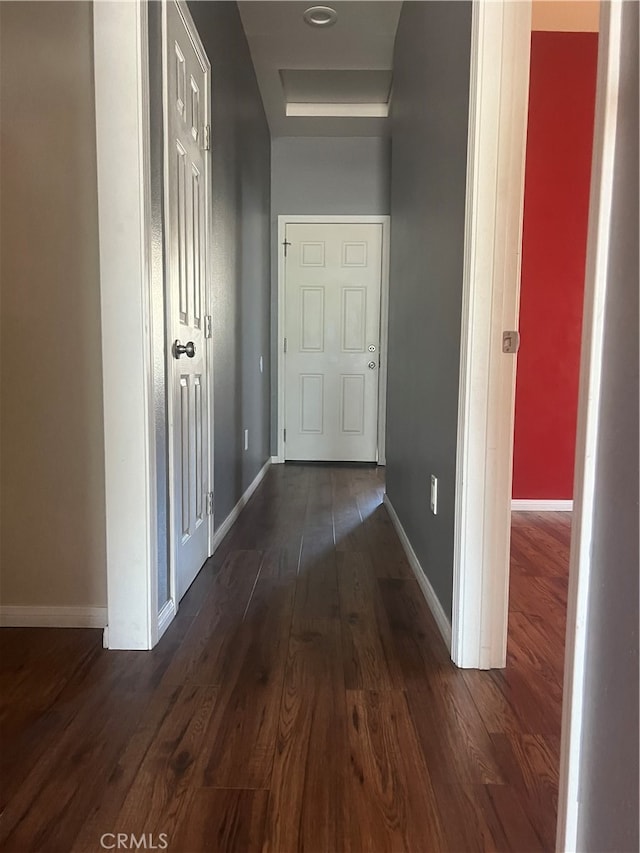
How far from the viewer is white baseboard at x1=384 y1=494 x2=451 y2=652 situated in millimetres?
1664

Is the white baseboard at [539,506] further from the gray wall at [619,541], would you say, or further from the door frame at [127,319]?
the gray wall at [619,541]

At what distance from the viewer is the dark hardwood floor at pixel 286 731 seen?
0.98 m

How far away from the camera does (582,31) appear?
2.98 meters

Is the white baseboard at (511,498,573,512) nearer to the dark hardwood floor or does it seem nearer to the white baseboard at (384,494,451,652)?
the white baseboard at (384,494,451,652)

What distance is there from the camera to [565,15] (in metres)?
2.87

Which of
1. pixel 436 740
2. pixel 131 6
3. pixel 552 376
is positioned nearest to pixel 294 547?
pixel 436 740

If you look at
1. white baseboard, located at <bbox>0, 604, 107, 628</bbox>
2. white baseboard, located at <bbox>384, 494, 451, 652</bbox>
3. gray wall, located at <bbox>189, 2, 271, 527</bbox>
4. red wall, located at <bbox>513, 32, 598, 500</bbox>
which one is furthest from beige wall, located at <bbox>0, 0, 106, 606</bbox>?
red wall, located at <bbox>513, 32, 598, 500</bbox>

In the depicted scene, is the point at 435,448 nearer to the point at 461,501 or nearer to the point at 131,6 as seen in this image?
the point at 461,501

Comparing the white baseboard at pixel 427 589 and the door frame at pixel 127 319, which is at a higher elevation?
the door frame at pixel 127 319

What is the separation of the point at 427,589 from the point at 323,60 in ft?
11.1

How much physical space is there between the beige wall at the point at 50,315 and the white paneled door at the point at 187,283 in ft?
0.77

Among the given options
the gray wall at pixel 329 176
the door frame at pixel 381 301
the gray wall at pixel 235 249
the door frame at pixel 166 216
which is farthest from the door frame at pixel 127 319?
the gray wall at pixel 329 176

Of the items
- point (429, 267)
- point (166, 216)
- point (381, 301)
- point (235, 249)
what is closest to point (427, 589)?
point (429, 267)

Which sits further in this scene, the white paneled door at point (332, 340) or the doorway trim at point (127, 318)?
the white paneled door at point (332, 340)
